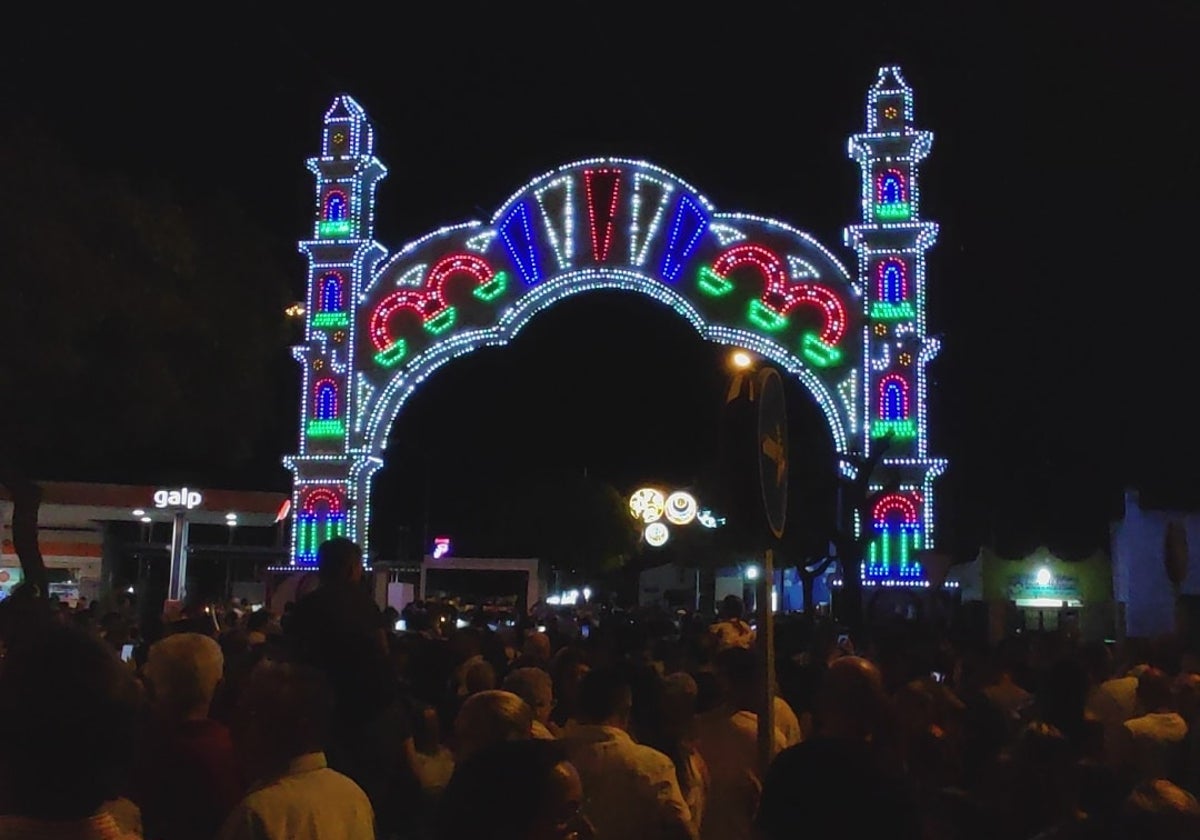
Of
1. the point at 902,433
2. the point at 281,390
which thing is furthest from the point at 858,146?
the point at 281,390

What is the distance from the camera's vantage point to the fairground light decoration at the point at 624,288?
75.3ft

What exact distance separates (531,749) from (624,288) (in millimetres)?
21676

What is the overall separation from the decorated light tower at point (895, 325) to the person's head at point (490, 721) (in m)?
17.7

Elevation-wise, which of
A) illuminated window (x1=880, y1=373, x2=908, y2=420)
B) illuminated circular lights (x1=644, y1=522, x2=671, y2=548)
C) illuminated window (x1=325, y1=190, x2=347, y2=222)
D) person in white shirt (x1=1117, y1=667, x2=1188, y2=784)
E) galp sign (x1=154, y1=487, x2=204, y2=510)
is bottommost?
person in white shirt (x1=1117, y1=667, x2=1188, y2=784)

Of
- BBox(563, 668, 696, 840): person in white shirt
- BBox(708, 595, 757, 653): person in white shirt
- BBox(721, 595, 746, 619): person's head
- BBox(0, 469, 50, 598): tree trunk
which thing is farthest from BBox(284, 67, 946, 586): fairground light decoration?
BBox(563, 668, 696, 840): person in white shirt

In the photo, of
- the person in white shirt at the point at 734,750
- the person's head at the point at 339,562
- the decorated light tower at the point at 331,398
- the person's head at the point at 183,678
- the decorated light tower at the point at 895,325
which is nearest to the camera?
the person's head at the point at 183,678

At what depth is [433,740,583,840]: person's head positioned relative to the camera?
113 inches

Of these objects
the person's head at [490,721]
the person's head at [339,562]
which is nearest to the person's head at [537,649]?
the person's head at [339,562]

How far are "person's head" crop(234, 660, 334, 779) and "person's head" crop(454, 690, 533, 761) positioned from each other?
2.47 ft

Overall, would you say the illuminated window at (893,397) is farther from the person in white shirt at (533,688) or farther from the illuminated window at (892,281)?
the person in white shirt at (533,688)

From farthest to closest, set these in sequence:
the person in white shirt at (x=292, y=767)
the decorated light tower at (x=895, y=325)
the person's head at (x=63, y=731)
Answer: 1. the decorated light tower at (x=895, y=325)
2. the person in white shirt at (x=292, y=767)
3. the person's head at (x=63, y=731)

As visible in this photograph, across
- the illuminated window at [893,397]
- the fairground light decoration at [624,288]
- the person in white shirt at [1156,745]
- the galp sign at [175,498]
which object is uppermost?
the fairground light decoration at [624,288]

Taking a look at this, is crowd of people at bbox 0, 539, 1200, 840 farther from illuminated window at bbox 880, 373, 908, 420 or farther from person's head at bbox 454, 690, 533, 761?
illuminated window at bbox 880, 373, 908, 420

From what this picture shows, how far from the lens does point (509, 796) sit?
2.89m
